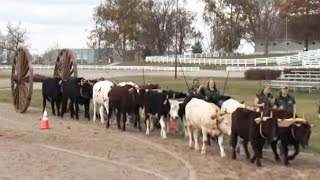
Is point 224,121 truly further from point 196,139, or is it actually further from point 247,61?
point 247,61

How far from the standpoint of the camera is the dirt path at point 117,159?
1191 cm

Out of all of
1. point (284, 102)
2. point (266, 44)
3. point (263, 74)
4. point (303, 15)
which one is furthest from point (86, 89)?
point (266, 44)

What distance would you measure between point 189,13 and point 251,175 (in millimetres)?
88589

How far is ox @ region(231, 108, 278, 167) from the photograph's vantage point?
1275cm

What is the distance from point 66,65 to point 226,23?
74.8 meters

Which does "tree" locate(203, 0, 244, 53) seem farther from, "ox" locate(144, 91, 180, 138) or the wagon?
"ox" locate(144, 91, 180, 138)

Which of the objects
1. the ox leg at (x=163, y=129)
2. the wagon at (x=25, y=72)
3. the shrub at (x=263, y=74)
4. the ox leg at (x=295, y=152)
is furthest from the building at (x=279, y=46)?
the ox leg at (x=295, y=152)

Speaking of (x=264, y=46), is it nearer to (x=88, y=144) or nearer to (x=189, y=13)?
(x=189, y=13)

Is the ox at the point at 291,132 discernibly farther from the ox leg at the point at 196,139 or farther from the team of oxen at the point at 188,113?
the ox leg at the point at 196,139

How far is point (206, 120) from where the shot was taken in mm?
14328

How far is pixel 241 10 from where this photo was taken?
98.3 m

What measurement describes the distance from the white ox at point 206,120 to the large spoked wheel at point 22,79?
392 inches

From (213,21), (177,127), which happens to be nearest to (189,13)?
(213,21)

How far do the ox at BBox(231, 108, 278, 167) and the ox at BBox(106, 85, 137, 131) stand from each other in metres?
5.66
